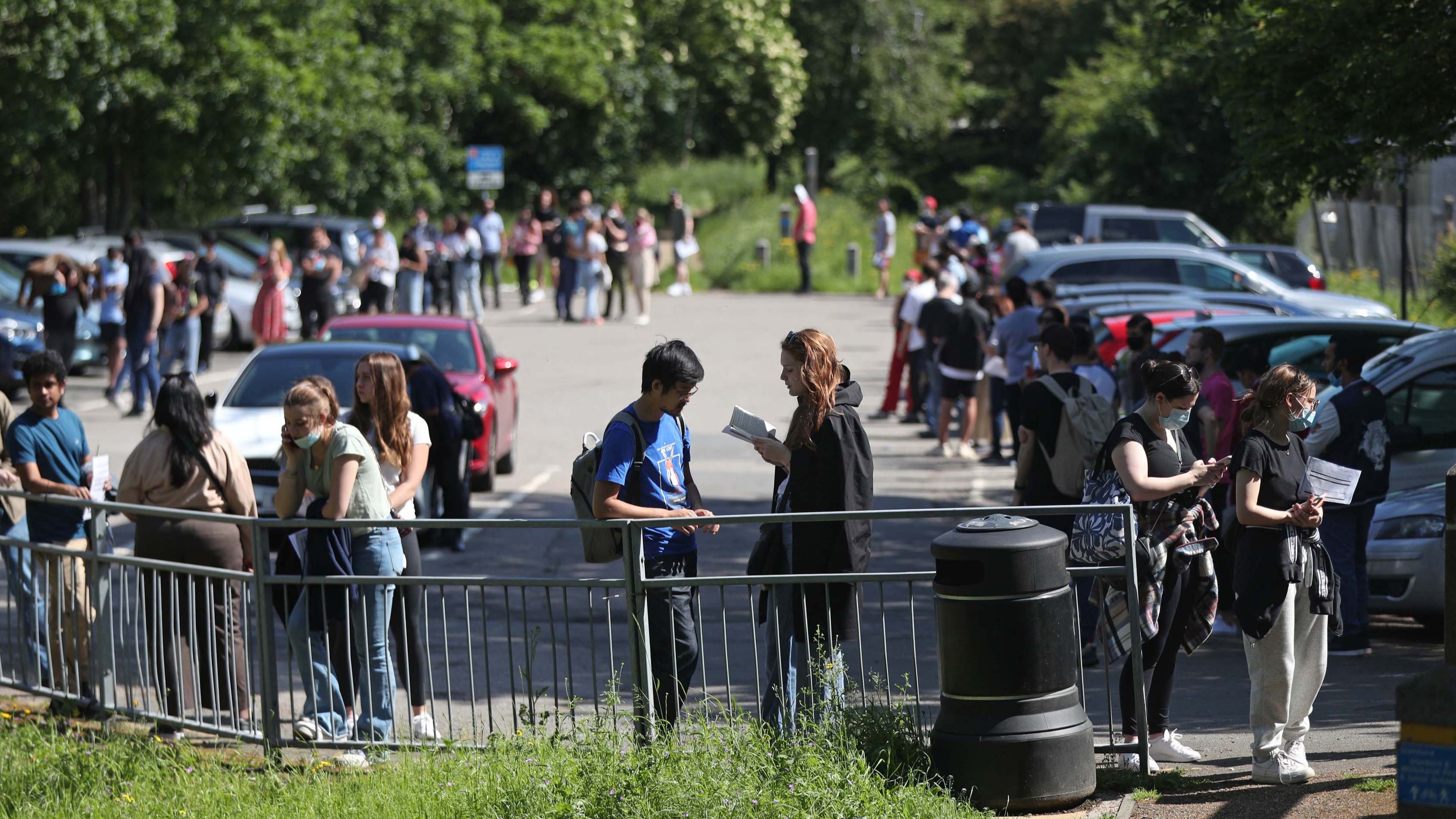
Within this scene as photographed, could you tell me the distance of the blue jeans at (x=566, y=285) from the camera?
2775cm

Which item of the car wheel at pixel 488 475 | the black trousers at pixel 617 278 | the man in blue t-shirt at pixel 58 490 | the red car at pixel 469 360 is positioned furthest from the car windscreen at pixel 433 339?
the black trousers at pixel 617 278

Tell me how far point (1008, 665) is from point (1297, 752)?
1.33m

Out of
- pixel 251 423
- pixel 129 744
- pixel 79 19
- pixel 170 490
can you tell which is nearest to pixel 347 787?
pixel 129 744

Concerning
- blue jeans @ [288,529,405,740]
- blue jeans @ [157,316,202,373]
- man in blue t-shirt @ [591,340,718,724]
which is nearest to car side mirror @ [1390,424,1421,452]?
man in blue t-shirt @ [591,340,718,724]

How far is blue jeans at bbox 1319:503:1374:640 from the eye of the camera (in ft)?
27.7

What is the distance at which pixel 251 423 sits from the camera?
12.1m

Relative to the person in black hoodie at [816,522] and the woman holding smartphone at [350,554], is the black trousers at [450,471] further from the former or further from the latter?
the person in black hoodie at [816,522]

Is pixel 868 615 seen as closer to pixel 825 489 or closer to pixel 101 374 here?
pixel 825 489

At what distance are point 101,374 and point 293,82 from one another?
→ 8.12 m

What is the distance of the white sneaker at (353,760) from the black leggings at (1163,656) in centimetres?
311

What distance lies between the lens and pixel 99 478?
7.81 meters

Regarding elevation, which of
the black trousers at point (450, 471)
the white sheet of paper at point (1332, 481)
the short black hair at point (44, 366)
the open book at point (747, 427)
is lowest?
the black trousers at point (450, 471)

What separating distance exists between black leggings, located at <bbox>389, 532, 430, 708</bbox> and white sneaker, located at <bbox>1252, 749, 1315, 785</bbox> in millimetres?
3400

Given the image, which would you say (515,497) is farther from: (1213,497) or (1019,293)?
(1213,497)
